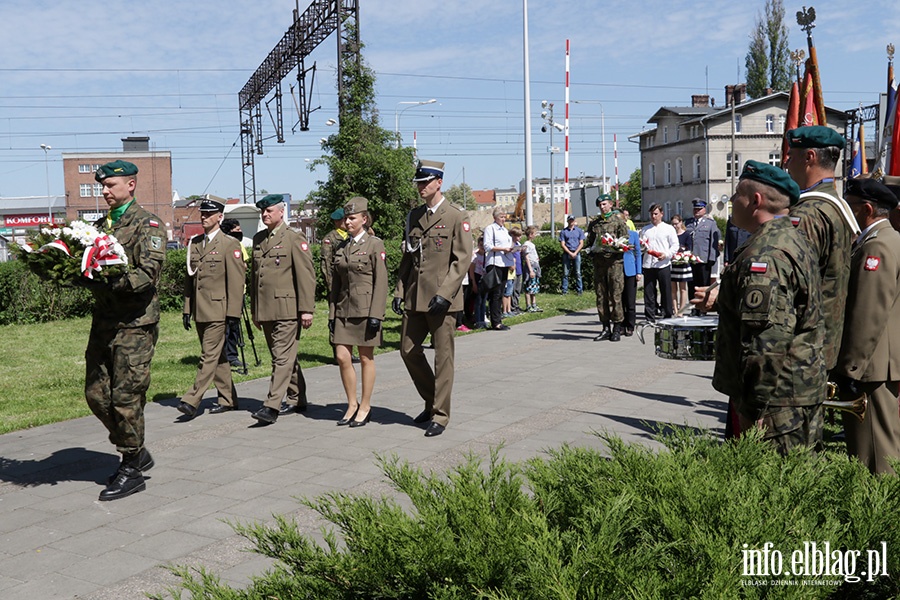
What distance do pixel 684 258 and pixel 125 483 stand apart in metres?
11.5

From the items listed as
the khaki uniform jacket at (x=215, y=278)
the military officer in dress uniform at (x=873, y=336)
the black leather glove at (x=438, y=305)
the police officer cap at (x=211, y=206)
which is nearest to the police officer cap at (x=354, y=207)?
the black leather glove at (x=438, y=305)

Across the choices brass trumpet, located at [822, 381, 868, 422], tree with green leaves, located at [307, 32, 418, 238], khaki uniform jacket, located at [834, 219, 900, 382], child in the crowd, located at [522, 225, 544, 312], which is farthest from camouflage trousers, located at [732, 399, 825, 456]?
tree with green leaves, located at [307, 32, 418, 238]

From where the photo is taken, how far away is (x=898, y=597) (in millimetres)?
2490

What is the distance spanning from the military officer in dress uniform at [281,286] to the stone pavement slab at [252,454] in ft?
2.39

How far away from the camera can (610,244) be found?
1313 centimetres

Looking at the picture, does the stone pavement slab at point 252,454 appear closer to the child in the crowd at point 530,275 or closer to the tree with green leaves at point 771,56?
the child in the crowd at point 530,275

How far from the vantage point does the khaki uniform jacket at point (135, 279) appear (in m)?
5.71

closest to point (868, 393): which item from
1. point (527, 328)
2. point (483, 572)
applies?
point (483, 572)

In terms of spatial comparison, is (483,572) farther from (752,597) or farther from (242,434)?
(242,434)

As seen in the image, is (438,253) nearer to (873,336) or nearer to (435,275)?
(435,275)

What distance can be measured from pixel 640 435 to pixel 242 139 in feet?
107

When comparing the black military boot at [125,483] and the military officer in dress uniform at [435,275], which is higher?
the military officer in dress uniform at [435,275]

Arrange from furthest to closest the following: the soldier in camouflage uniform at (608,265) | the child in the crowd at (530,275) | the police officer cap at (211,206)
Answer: the child in the crowd at (530,275), the soldier in camouflage uniform at (608,265), the police officer cap at (211,206)

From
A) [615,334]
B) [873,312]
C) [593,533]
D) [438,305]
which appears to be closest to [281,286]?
[438,305]
